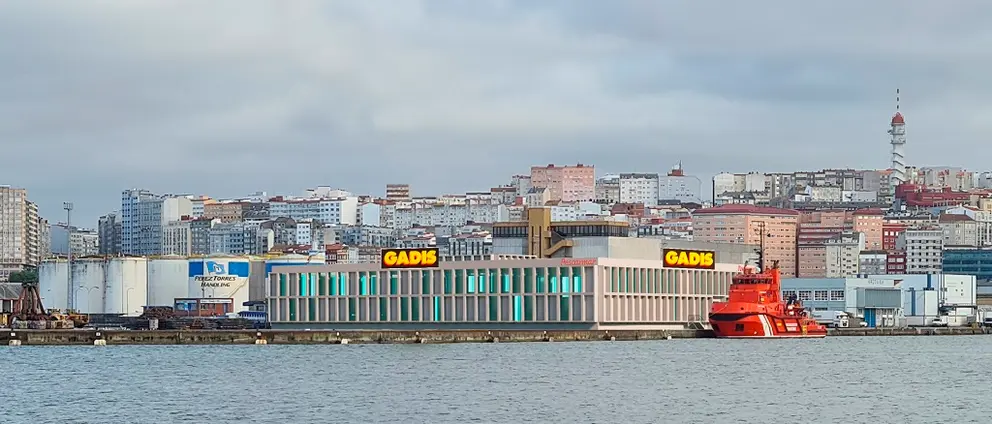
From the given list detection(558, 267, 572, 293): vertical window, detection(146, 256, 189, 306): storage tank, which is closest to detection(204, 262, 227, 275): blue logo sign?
detection(146, 256, 189, 306): storage tank

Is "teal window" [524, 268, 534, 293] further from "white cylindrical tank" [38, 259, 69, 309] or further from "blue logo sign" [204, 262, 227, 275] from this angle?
"white cylindrical tank" [38, 259, 69, 309]

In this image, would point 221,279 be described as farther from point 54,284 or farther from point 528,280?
point 528,280

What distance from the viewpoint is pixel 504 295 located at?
110m

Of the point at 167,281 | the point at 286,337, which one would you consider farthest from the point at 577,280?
the point at 167,281

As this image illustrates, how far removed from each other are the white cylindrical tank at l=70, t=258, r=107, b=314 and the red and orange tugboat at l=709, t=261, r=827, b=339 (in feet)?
230

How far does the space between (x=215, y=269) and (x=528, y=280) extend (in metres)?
53.9

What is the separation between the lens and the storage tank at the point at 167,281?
525 feet

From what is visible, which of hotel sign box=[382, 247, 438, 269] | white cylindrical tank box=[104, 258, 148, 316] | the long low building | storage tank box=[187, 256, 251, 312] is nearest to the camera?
the long low building

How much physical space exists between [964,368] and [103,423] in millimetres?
38964

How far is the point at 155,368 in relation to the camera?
68.8 metres

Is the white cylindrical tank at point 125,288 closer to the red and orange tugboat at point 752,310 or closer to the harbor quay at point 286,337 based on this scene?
the harbor quay at point 286,337

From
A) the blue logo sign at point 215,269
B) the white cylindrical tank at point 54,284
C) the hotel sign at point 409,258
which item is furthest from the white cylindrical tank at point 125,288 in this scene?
the hotel sign at point 409,258

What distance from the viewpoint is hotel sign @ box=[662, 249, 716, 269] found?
111812 mm

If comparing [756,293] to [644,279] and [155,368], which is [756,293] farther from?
[155,368]
